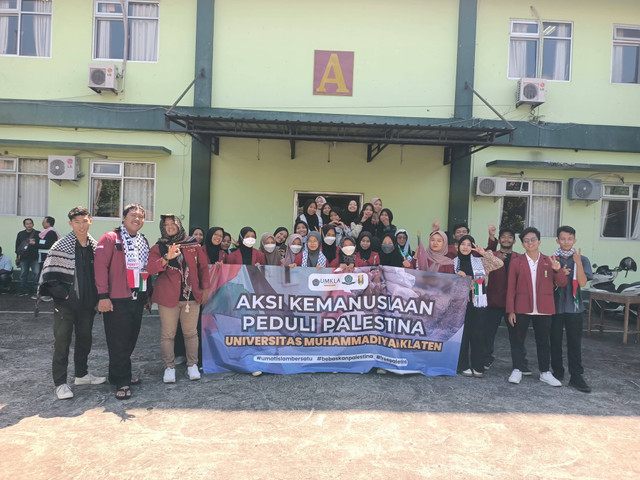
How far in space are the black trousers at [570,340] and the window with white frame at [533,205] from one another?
4.82 m

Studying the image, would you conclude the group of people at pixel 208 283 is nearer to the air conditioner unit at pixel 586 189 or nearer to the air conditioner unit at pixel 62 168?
the air conditioner unit at pixel 62 168

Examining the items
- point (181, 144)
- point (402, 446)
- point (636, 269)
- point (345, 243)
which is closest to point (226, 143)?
point (181, 144)

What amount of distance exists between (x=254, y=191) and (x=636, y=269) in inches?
332

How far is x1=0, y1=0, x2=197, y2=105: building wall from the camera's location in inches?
348

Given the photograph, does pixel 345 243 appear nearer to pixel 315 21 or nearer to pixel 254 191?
pixel 254 191

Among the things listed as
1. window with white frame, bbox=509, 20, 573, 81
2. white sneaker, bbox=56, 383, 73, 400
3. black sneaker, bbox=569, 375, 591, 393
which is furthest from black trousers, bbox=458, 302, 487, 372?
window with white frame, bbox=509, 20, 573, 81

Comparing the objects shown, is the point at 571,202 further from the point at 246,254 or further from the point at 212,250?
the point at 212,250

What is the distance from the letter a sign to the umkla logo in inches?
213

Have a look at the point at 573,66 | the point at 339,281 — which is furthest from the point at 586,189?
the point at 339,281

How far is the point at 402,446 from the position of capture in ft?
10.6

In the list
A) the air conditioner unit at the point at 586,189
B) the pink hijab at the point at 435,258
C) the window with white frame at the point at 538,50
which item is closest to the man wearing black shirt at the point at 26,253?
the pink hijab at the point at 435,258

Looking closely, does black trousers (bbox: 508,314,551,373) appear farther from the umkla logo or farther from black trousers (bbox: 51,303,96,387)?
black trousers (bbox: 51,303,96,387)

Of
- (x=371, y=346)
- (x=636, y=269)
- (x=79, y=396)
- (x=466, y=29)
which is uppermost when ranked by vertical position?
(x=466, y=29)

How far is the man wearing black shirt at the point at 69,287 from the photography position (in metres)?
3.88
